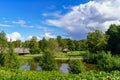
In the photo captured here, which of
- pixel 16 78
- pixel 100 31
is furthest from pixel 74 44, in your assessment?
pixel 16 78

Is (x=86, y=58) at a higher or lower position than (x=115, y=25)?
lower

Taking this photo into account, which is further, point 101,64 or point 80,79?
point 101,64

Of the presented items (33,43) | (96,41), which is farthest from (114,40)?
(33,43)

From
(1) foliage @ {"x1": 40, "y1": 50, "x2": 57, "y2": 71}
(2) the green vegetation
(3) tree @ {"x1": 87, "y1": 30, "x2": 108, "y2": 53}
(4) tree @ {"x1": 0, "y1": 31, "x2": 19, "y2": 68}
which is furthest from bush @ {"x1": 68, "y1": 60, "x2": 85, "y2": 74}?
(3) tree @ {"x1": 87, "y1": 30, "x2": 108, "y2": 53}

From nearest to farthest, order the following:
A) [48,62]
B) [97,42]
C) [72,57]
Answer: [48,62] → [72,57] → [97,42]

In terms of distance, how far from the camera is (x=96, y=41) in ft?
372

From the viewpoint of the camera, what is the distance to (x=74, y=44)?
156000 mm

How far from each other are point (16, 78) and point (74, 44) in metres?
141

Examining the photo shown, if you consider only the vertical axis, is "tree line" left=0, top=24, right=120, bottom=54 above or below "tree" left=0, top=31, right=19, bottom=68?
above

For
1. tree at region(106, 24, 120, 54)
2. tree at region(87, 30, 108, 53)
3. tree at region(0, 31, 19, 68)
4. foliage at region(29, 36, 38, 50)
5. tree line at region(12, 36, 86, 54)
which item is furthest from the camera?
foliage at region(29, 36, 38, 50)

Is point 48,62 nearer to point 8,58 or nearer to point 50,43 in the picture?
point 8,58

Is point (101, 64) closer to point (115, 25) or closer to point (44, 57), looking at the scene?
point (44, 57)

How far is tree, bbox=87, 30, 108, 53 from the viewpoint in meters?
107

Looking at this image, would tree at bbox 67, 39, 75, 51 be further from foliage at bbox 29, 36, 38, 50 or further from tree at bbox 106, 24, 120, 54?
tree at bbox 106, 24, 120, 54
